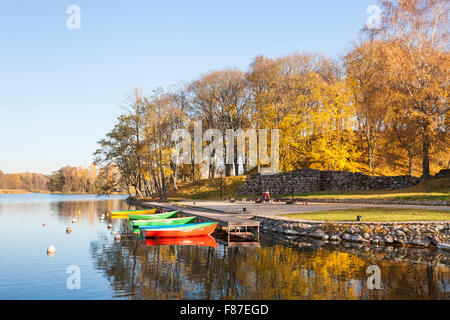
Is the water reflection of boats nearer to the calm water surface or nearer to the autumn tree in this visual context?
the calm water surface

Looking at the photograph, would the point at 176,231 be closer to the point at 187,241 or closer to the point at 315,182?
the point at 187,241

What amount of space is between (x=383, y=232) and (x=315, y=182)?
2620cm

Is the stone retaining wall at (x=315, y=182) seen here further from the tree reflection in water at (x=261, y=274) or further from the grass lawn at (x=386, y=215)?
the tree reflection in water at (x=261, y=274)

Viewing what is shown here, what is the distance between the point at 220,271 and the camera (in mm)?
14359

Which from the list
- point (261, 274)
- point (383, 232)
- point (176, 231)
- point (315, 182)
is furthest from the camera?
point (315, 182)

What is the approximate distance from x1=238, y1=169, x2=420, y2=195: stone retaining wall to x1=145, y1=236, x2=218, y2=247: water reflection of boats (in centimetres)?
2499

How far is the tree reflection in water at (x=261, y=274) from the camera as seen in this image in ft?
37.7

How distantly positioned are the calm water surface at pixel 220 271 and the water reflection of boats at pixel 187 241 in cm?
58

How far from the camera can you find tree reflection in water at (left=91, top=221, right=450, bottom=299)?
11.5 meters

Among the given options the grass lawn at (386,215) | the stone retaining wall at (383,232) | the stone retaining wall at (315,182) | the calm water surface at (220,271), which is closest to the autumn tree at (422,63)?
the stone retaining wall at (315,182)

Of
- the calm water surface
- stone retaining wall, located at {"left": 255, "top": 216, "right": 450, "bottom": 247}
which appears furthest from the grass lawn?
the calm water surface

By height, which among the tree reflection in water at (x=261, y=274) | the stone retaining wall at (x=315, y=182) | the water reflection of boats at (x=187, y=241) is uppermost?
the stone retaining wall at (x=315, y=182)

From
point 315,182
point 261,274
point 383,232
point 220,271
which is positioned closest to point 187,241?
point 220,271
